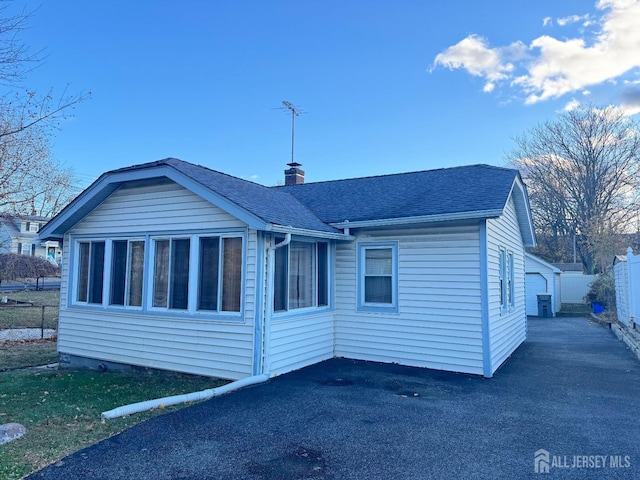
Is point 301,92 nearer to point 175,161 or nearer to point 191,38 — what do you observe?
point 191,38

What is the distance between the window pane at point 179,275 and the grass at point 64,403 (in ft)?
4.64

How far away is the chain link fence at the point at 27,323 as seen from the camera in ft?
43.0

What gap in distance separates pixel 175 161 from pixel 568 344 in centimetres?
1138

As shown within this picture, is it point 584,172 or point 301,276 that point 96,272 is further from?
point 584,172

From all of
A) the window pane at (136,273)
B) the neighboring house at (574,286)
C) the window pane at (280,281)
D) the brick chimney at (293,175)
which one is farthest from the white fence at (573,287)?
the window pane at (136,273)

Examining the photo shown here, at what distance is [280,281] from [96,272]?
4342 millimetres

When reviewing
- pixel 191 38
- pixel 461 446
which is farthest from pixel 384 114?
pixel 461 446

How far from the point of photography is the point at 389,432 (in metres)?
4.75

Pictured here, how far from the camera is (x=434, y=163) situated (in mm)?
26016

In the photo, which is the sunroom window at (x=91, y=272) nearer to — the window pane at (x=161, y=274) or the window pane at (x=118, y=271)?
the window pane at (x=118, y=271)

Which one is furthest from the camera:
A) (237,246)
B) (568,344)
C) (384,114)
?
(384,114)

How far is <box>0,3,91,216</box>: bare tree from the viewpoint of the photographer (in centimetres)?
922

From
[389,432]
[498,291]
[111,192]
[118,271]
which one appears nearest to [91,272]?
[118,271]

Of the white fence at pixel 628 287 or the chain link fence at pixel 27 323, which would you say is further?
the chain link fence at pixel 27 323
